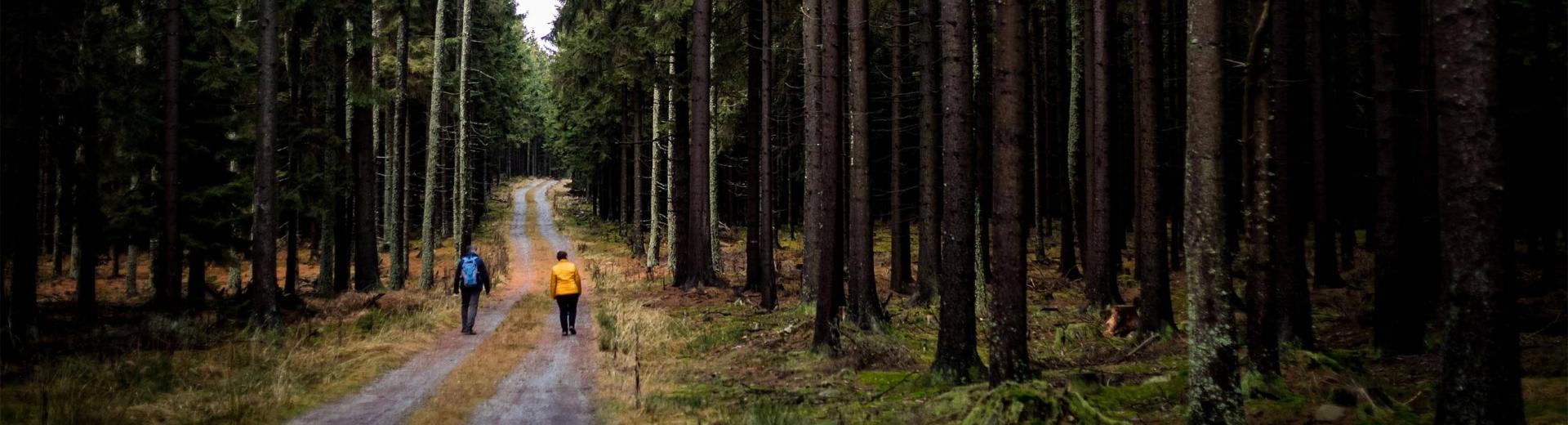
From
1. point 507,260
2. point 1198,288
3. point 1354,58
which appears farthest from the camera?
point 507,260

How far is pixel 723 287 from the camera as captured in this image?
77.4ft

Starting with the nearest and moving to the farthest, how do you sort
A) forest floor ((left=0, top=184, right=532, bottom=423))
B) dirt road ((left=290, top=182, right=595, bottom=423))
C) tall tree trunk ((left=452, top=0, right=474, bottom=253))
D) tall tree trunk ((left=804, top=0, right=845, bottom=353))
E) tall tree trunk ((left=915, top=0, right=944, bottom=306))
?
forest floor ((left=0, top=184, right=532, bottom=423)) → dirt road ((left=290, top=182, right=595, bottom=423)) → tall tree trunk ((left=804, top=0, right=845, bottom=353)) → tall tree trunk ((left=915, top=0, right=944, bottom=306)) → tall tree trunk ((left=452, top=0, right=474, bottom=253))

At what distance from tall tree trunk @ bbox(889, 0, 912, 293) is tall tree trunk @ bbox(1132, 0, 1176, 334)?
396 cm

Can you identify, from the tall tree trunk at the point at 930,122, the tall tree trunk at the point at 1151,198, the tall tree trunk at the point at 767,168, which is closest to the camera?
the tall tree trunk at the point at 1151,198

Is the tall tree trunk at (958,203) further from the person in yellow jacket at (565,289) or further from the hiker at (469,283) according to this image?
the hiker at (469,283)

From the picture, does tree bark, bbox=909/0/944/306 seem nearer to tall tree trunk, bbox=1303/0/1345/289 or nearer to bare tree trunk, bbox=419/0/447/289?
tall tree trunk, bbox=1303/0/1345/289

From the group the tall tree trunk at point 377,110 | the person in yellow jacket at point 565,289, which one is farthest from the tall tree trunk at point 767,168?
the tall tree trunk at point 377,110

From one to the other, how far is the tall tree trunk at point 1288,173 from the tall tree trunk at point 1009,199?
11.3 feet

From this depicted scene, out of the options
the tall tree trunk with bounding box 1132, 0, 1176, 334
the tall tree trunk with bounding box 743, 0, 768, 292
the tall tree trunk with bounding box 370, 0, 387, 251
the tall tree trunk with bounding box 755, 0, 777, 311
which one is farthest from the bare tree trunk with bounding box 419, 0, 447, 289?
the tall tree trunk with bounding box 1132, 0, 1176, 334

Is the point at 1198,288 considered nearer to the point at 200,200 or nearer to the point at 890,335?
the point at 890,335

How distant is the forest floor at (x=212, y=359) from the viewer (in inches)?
356

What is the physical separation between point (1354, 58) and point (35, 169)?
114 ft

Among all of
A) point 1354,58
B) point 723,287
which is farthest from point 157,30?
point 1354,58

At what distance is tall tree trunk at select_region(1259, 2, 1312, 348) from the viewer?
10.2 meters
